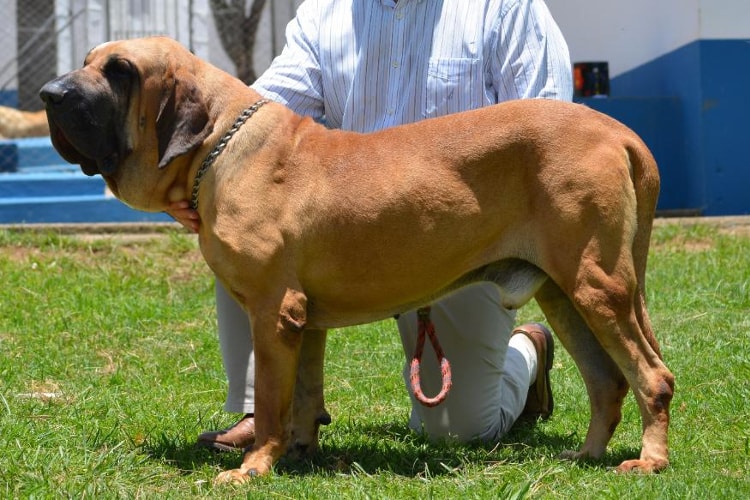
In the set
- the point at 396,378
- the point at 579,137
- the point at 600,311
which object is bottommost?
the point at 396,378

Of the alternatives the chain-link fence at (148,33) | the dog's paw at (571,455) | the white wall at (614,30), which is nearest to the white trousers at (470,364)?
the dog's paw at (571,455)

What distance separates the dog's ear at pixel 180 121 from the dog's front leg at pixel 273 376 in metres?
0.62

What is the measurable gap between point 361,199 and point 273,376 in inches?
27.3

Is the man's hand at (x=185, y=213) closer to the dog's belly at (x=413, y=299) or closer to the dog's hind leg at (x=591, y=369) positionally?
the dog's belly at (x=413, y=299)

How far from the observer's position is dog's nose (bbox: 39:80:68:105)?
3820 millimetres

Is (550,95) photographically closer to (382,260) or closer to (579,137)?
(579,137)

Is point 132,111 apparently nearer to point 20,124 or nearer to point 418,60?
point 418,60

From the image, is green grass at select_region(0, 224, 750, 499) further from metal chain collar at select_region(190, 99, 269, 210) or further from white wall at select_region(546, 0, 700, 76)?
white wall at select_region(546, 0, 700, 76)

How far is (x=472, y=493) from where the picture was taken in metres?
3.71

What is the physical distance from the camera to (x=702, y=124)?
9805mm

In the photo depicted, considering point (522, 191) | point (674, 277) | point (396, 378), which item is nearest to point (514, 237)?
point (522, 191)

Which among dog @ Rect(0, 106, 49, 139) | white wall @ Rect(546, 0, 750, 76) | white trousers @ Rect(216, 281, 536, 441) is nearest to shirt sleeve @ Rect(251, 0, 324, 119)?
white trousers @ Rect(216, 281, 536, 441)

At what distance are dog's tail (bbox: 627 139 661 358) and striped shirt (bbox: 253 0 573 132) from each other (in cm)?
72

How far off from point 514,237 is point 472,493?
2.96 feet
